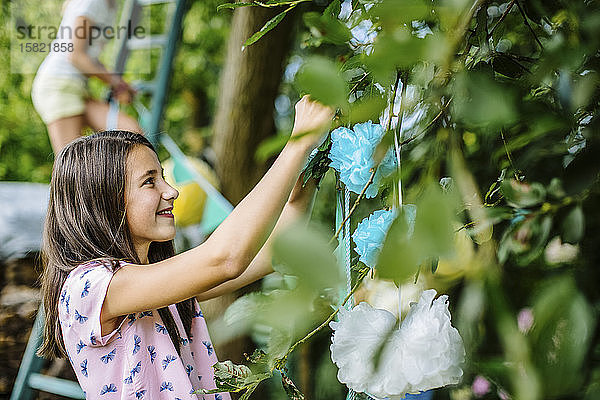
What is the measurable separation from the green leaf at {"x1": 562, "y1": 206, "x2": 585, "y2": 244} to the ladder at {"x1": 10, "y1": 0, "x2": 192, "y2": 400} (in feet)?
4.45

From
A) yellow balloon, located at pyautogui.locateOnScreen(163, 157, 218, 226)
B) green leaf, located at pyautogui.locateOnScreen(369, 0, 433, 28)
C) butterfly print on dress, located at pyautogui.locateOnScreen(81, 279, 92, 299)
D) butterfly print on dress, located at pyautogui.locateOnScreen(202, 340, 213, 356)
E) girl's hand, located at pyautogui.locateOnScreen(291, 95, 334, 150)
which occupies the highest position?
green leaf, located at pyautogui.locateOnScreen(369, 0, 433, 28)

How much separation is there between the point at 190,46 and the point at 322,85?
14.1 feet

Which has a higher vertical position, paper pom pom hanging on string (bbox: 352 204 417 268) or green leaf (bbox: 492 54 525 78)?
green leaf (bbox: 492 54 525 78)

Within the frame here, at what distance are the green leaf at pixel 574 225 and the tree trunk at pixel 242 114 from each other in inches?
69.8

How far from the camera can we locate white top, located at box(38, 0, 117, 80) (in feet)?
7.73

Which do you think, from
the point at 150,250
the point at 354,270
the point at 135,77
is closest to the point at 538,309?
the point at 354,270

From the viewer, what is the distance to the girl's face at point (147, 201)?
107 centimetres

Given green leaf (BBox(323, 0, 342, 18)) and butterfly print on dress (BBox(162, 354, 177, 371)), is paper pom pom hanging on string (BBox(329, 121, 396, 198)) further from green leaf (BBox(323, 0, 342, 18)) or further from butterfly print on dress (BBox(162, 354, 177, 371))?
butterfly print on dress (BBox(162, 354, 177, 371))

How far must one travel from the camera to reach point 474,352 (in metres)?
0.42

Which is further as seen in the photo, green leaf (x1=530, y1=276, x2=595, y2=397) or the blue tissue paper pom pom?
the blue tissue paper pom pom

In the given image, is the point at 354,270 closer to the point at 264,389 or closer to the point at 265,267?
the point at 265,267

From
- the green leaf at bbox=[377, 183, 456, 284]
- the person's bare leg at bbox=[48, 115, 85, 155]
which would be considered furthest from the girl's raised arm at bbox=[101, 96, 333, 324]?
the person's bare leg at bbox=[48, 115, 85, 155]

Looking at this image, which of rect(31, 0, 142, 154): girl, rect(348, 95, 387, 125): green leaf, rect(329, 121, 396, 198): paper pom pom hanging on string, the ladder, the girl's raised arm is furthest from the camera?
rect(31, 0, 142, 154): girl

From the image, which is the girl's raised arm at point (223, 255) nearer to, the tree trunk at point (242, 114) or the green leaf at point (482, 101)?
the green leaf at point (482, 101)
